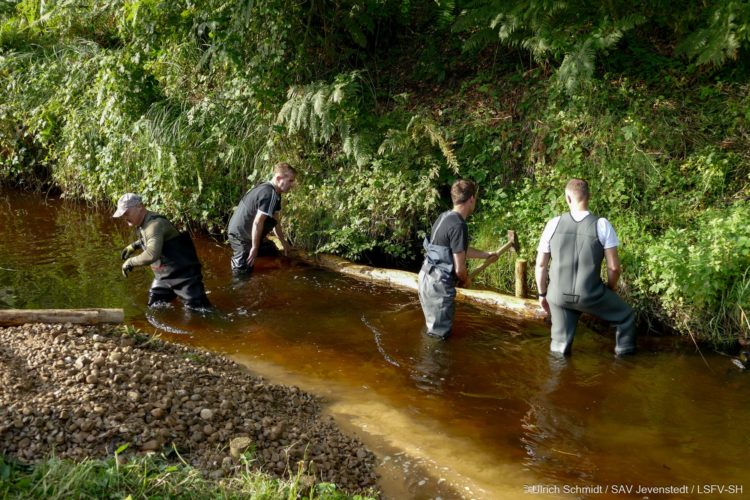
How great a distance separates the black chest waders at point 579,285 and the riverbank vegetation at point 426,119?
0.69 meters

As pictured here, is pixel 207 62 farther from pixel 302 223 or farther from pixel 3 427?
pixel 3 427

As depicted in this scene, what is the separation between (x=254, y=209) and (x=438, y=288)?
3418 mm

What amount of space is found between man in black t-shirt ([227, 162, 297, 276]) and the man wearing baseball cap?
1217mm

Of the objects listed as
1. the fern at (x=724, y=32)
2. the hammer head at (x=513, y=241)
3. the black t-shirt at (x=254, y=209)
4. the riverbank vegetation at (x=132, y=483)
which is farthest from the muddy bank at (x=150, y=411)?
the fern at (x=724, y=32)

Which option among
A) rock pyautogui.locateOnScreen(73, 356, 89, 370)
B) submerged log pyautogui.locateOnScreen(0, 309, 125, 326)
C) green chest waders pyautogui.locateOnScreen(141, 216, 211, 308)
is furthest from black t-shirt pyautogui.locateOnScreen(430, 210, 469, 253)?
rock pyautogui.locateOnScreen(73, 356, 89, 370)

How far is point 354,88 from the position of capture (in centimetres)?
1036

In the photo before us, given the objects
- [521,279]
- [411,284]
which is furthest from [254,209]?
[521,279]

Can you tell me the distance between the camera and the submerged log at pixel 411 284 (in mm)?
8094

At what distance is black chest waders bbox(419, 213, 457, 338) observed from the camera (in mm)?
7262

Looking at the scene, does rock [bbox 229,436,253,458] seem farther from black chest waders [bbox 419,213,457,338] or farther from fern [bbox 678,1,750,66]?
fern [bbox 678,1,750,66]

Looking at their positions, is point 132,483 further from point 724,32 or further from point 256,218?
point 724,32

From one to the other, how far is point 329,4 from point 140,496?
31.5ft

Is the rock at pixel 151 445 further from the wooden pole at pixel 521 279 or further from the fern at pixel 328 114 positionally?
the fern at pixel 328 114

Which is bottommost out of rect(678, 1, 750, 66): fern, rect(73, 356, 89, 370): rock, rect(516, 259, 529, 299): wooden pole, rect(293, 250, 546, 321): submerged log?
rect(73, 356, 89, 370): rock
